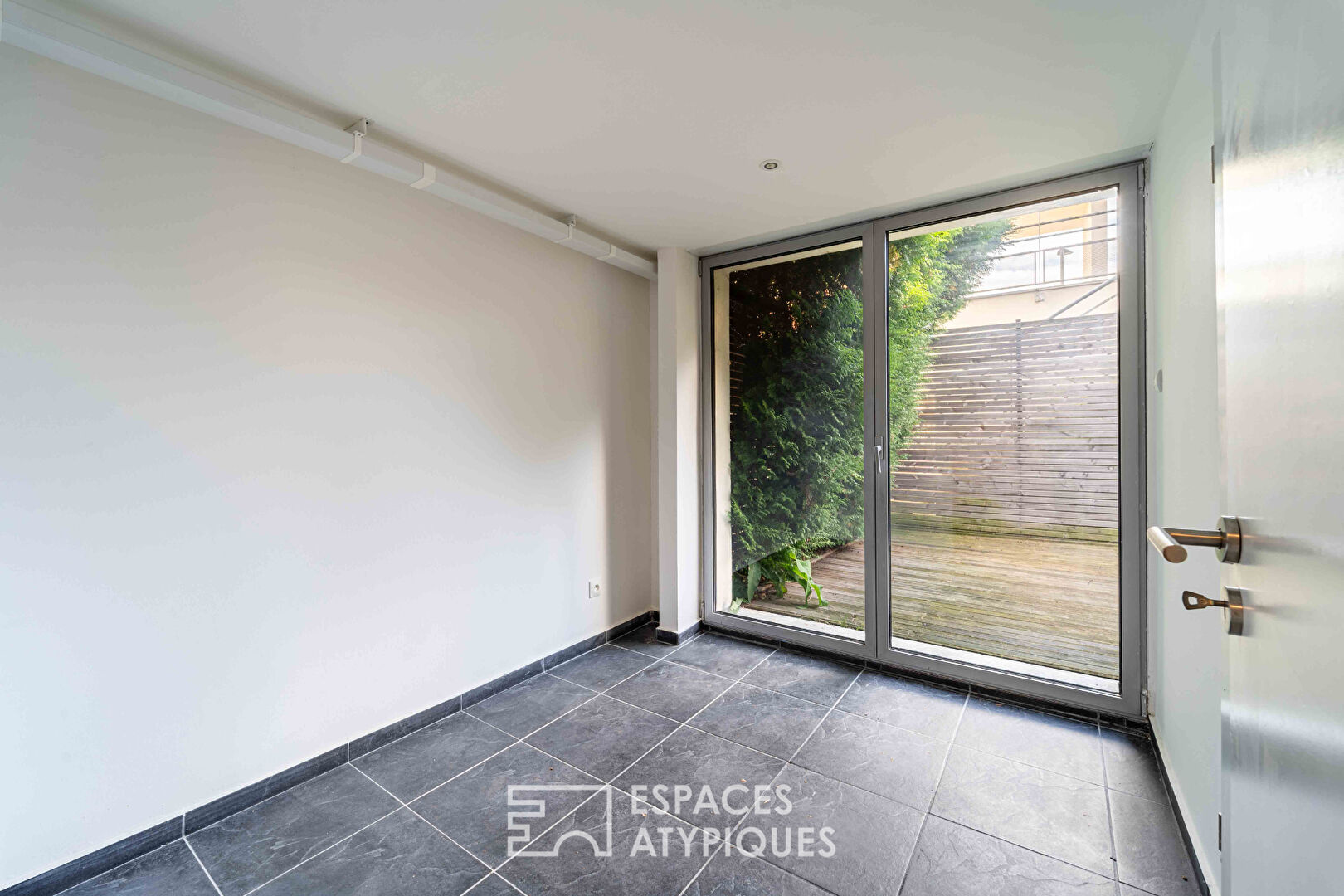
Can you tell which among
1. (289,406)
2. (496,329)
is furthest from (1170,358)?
(289,406)

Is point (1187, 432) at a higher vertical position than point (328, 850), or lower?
higher

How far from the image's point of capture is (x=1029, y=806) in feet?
6.16

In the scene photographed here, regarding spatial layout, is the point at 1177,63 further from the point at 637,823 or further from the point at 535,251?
the point at 637,823

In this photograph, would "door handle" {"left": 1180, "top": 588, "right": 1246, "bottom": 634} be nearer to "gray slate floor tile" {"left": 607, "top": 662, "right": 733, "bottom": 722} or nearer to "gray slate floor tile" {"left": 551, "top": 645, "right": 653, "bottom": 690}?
"gray slate floor tile" {"left": 607, "top": 662, "right": 733, "bottom": 722}

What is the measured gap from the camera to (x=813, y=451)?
321 cm

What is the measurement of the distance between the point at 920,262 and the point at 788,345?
31.8 inches

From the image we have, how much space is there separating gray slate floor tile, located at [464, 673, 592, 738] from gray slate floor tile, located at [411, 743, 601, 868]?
0.65 feet

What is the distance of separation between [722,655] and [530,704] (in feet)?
3.65

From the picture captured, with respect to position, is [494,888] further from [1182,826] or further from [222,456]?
[1182,826]

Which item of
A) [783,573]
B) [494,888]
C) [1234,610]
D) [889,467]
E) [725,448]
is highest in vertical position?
[725,448]

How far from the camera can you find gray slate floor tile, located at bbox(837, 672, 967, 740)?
2.41m

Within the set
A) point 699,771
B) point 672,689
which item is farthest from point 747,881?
point 672,689

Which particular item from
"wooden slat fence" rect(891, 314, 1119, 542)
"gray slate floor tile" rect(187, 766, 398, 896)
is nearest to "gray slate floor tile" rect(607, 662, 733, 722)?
"gray slate floor tile" rect(187, 766, 398, 896)

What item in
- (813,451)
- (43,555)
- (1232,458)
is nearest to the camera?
(1232,458)
